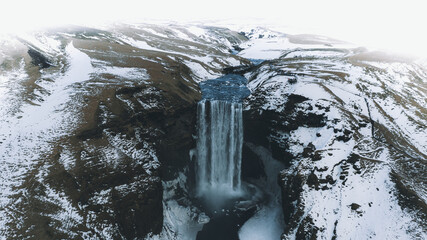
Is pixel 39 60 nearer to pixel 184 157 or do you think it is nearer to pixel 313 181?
pixel 184 157

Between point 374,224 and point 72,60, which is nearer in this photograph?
point 374,224

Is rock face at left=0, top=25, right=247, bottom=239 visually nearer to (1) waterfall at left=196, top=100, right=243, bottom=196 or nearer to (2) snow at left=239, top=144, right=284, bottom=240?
(1) waterfall at left=196, top=100, right=243, bottom=196

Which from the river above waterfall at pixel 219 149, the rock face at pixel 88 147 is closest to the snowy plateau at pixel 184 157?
the rock face at pixel 88 147

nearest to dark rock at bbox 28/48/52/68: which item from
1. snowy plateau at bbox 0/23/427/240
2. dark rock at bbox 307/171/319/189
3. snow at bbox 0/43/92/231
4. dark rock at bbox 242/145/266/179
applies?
snowy plateau at bbox 0/23/427/240

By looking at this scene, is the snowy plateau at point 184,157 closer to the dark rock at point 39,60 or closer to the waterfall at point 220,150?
the dark rock at point 39,60

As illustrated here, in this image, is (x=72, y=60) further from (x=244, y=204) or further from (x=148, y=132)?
(x=244, y=204)

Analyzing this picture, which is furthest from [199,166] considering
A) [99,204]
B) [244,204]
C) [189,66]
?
[189,66]
